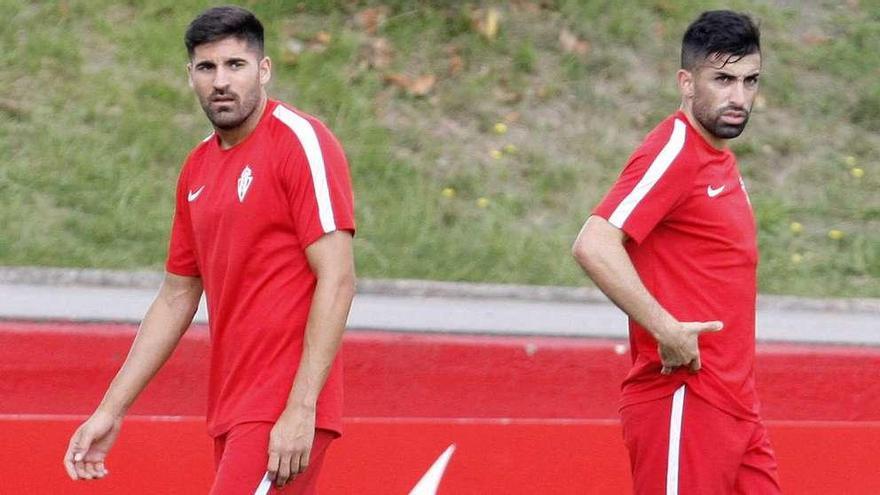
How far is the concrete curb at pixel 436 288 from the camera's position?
22.2 ft

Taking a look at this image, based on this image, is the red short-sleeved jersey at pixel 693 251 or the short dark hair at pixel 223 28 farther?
the red short-sleeved jersey at pixel 693 251

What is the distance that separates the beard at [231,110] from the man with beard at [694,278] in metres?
0.91

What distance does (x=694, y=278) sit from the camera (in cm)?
385

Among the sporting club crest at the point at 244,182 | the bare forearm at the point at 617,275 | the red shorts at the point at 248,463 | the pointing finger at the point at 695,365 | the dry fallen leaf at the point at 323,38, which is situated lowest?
the red shorts at the point at 248,463

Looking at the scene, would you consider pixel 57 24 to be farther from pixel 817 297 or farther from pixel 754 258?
pixel 754 258

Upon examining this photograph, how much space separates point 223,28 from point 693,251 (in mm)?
1317

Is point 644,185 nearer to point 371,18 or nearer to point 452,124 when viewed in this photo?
point 452,124

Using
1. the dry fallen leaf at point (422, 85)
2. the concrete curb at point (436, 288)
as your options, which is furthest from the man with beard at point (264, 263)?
the dry fallen leaf at point (422, 85)

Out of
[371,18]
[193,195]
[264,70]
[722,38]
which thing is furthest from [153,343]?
[371,18]

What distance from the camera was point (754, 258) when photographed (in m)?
3.94

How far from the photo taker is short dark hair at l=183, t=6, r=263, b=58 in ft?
12.2

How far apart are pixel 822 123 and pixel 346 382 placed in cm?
420

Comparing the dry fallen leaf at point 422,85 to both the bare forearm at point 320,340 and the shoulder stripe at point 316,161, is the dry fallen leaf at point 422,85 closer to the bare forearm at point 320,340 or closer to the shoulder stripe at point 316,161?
the shoulder stripe at point 316,161

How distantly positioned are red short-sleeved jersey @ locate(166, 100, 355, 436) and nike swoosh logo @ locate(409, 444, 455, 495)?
1.35 meters
